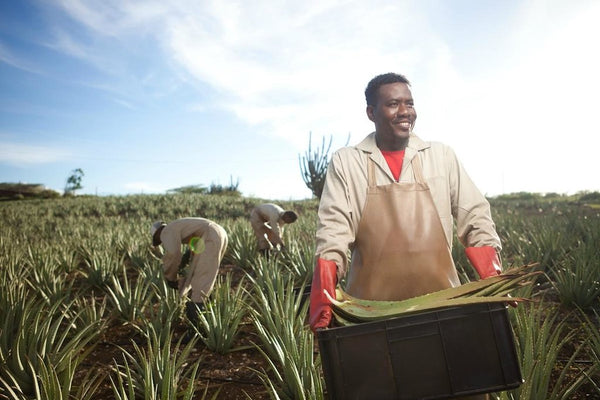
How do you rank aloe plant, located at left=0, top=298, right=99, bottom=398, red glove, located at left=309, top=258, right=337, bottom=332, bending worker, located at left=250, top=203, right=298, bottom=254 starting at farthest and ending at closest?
bending worker, located at left=250, top=203, right=298, bottom=254
aloe plant, located at left=0, top=298, right=99, bottom=398
red glove, located at left=309, top=258, right=337, bottom=332

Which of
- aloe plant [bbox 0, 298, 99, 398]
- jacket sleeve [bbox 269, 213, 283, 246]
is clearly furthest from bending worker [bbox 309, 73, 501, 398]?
jacket sleeve [bbox 269, 213, 283, 246]

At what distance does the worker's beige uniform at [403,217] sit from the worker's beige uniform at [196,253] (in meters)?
2.70

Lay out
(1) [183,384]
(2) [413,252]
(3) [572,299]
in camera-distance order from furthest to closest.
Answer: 1. (3) [572,299]
2. (1) [183,384]
3. (2) [413,252]

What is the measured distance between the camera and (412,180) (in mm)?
1807

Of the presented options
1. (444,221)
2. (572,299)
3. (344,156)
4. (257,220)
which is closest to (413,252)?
(444,221)

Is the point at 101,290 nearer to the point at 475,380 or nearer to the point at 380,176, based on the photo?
the point at 380,176

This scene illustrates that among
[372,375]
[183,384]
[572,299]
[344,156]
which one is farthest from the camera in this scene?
[572,299]

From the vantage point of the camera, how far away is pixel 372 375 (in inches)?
45.9

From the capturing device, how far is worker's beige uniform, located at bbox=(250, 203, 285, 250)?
22.2 ft

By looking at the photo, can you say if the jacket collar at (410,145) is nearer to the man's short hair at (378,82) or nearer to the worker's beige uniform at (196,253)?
the man's short hair at (378,82)

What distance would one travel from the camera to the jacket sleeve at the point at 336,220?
1.58 meters

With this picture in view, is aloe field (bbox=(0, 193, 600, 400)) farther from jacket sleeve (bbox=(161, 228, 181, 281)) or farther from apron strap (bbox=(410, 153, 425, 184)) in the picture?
apron strap (bbox=(410, 153, 425, 184))

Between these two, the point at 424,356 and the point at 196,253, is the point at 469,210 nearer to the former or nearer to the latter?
the point at 424,356

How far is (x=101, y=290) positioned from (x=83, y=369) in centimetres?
271
